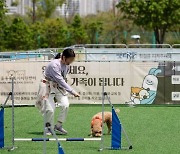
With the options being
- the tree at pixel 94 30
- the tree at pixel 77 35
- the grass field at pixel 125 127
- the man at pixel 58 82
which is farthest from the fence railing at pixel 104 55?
the tree at pixel 94 30

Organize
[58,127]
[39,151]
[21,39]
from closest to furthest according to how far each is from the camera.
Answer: [39,151], [58,127], [21,39]

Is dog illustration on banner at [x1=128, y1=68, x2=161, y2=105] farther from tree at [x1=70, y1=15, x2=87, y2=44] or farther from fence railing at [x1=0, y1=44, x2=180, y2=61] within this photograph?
tree at [x1=70, y1=15, x2=87, y2=44]

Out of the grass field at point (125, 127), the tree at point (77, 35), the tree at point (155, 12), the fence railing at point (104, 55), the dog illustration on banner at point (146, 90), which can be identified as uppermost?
the tree at point (155, 12)

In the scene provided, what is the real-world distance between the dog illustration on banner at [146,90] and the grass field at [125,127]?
39 centimetres

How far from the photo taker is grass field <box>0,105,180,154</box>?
11.4m

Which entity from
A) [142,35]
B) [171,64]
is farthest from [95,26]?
[171,64]

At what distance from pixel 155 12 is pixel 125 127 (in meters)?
34.5

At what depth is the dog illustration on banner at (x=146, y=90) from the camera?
20.4 meters

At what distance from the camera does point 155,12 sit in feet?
159

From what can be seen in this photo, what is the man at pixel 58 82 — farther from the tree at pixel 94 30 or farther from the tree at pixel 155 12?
the tree at pixel 94 30

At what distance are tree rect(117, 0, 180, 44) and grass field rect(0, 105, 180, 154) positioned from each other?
29.1 meters

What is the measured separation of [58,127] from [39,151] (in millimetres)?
2174

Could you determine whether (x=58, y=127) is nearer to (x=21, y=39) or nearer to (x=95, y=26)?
(x=21, y=39)

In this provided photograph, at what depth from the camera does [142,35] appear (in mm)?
58406
